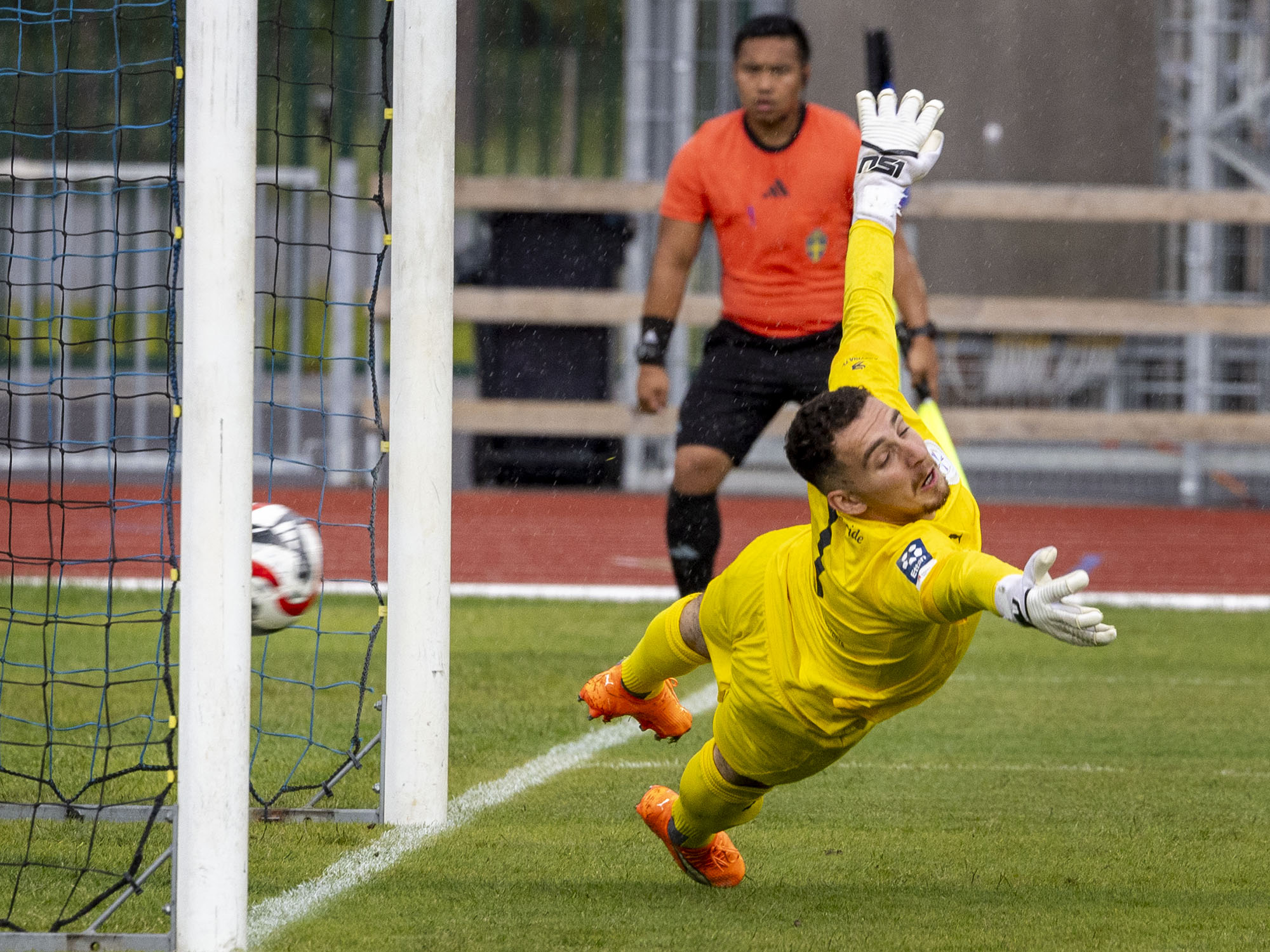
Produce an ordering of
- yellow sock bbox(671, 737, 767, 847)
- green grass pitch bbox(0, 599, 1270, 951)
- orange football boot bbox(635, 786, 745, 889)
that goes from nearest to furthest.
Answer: green grass pitch bbox(0, 599, 1270, 951), yellow sock bbox(671, 737, 767, 847), orange football boot bbox(635, 786, 745, 889)

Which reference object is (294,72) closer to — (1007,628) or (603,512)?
(603,512)

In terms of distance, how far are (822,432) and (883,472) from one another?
0.15 metres

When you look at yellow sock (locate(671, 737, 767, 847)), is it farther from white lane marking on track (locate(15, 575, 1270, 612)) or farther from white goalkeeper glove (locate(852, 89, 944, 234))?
white lane marking on track (locate(15, 575, 1270, 612))

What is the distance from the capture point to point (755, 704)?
3434mm

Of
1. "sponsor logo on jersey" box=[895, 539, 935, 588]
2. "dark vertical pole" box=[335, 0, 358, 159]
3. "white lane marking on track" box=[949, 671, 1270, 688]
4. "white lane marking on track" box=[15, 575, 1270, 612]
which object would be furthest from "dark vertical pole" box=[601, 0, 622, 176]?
"sponsor logo on jersey" box=[895, 539, 935, 588]

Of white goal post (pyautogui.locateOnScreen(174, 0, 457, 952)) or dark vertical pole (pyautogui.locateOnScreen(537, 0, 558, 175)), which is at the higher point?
dark vertical pole (pyautogui.locateOnScreen(537, 0, 558, 175))

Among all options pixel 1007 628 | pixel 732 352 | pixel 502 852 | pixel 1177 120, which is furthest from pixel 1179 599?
pixel 1177 120

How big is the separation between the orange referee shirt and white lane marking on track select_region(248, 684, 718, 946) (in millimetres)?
1552

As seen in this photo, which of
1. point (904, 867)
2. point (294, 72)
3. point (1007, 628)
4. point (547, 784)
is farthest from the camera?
point (294, 72)

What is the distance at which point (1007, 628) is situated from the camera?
7953mm

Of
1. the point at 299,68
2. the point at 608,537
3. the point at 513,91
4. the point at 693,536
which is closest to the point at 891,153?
the point at 693,536

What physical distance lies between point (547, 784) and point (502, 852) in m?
0.74

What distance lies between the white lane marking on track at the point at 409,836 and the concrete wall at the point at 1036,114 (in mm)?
10333

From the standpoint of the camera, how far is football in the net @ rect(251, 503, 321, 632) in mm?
4102
